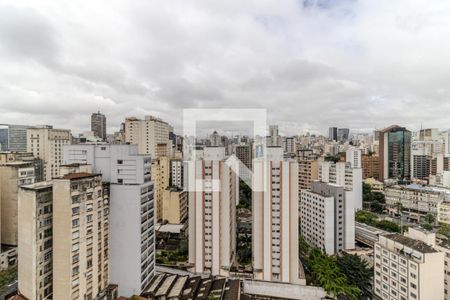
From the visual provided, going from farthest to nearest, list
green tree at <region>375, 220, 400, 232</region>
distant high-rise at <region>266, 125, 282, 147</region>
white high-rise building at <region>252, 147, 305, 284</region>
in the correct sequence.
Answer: green tree at <region>375, 220, 400, 232</region>, distant high-rise at <region>266, 125, 282, 147</region>, white high-rise building at <region>252, 147, 305, 284</region>

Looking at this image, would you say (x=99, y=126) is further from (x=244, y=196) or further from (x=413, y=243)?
(x=413, y=243)

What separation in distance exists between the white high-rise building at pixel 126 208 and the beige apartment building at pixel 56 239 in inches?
22.0

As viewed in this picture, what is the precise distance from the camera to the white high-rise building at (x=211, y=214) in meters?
5.23

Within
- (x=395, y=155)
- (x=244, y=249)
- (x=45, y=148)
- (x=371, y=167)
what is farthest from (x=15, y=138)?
(x=395, y=155)

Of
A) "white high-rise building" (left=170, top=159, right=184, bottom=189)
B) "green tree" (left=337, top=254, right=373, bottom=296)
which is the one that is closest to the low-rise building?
"green tree" (left=337, top=254, right=373, bottom=296)


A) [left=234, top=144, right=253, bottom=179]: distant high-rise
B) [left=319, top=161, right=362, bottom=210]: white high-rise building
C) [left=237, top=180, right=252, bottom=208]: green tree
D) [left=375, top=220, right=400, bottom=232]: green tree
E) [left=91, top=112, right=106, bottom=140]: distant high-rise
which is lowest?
[left=375, top=220, right=400, bottom=232]: green tree

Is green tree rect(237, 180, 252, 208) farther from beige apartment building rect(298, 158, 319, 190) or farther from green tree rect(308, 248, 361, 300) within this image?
green tree rect(308, 248, 361, 300)

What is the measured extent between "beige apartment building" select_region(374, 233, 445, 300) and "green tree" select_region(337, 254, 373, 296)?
1.28ft

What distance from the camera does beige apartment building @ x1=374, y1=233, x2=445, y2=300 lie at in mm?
3617

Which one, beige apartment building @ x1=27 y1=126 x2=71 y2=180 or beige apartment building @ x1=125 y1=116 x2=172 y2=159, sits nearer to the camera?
beige apartment building @ x1=27 y1=126 x2=71 y2=180

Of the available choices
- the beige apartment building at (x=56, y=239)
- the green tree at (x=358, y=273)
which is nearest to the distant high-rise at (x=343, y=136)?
the green tree at (x=358, y=273)

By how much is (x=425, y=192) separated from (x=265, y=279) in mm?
7717

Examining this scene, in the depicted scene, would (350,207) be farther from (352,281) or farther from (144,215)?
(144,215)

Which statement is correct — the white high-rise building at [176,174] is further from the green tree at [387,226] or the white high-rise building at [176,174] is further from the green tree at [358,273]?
the green tree at [358,273]
